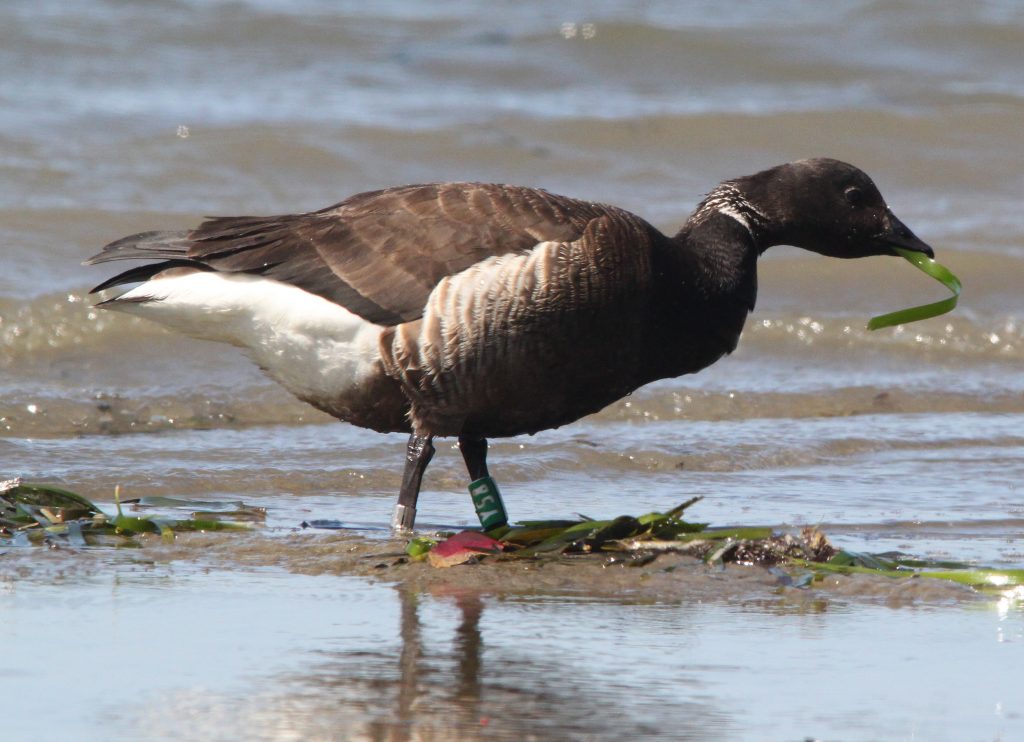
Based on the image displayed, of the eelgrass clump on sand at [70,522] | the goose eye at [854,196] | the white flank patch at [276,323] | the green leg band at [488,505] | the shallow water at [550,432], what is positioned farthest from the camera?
the goose eye at [854,196]

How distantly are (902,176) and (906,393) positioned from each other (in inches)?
271

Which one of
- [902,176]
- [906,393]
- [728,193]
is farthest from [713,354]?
[902,176]

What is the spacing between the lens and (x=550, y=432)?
899cm

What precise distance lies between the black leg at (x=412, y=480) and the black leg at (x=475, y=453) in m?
0.31

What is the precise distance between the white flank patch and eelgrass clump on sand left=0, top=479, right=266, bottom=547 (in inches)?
27.9

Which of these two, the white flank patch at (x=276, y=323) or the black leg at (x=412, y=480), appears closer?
the white flank patch at (x=276, y=323)

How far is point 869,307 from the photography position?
1269 centimetres

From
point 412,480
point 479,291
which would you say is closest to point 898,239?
point 479,291

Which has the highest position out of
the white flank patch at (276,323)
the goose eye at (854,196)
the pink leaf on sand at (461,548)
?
the goose eye at (854,196)

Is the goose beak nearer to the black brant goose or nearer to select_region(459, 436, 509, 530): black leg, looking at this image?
the black brant goose

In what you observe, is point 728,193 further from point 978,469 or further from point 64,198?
point 64,198

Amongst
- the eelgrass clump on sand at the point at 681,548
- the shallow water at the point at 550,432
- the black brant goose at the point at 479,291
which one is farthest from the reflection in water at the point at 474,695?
the black brant goose at the point at 479,291

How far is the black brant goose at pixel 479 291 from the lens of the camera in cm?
619

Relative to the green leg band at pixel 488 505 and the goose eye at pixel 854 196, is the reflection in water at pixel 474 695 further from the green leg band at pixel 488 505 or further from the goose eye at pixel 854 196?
the goose eye at pixel 854 196
